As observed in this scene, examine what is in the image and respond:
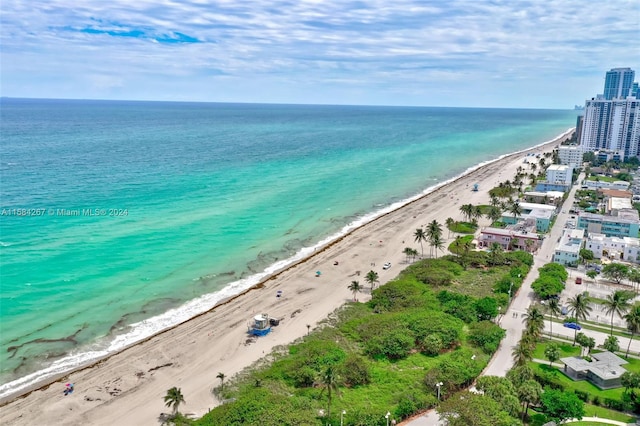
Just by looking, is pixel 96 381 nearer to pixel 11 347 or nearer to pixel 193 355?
pixel 193 355

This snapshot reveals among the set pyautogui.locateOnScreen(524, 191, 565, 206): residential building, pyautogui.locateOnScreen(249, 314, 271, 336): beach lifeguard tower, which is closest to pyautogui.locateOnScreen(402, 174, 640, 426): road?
pyautogui.locateOnScreen(249, 314, 271, 336): beach lifeguard tower

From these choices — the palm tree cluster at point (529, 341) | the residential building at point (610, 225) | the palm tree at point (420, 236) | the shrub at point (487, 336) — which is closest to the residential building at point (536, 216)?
the residential building at point (610, 225)

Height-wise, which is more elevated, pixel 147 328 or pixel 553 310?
pixel 553 310

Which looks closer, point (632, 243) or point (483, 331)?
point (483, 331)

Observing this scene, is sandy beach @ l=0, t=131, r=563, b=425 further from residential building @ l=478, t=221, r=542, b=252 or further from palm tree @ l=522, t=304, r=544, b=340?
palm tree @ l=522, t=304, r=544, b=340

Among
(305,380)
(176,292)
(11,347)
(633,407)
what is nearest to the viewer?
(633,407)

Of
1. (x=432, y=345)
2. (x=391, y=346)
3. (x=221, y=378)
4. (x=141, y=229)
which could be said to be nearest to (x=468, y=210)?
(x=432, y=345)

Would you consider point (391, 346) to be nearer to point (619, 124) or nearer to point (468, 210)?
point (468, 210)

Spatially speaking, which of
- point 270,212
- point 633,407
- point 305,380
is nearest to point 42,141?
point 270,212
